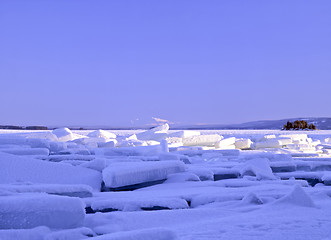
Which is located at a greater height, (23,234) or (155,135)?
(23,234)

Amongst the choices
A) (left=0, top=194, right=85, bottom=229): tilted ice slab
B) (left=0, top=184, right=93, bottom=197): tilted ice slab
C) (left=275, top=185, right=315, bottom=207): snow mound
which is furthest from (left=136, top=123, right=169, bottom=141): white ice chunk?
(left=0, top=194, right=85, bottom=229): tilted ice slab

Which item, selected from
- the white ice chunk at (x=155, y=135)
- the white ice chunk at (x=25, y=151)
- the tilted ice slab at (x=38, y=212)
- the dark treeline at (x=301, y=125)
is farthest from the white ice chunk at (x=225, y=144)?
the dark treeline at (x=301, y=125)

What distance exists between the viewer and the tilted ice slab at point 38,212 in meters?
1.42

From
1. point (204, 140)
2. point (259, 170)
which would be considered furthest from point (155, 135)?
point (259, 170)

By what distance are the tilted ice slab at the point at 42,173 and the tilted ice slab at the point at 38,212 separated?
1.30 meters

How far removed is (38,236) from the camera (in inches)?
52.8

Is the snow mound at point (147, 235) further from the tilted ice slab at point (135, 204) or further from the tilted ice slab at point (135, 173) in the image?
the tilted ice slab at point (135, 173)

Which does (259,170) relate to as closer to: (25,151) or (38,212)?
(38,212)

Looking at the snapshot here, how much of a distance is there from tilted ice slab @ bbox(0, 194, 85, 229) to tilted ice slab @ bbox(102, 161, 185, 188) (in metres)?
1.20

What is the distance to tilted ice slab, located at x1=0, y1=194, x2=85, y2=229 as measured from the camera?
4.67 feet

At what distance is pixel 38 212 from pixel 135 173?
1.40 metres

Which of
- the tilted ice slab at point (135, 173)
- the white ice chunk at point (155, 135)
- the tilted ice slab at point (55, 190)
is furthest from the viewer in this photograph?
the white ice chunk at point (155, 135)

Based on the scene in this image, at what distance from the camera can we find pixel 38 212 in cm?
143

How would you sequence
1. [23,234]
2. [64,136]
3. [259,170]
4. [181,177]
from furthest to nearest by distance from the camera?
[64,136], [259,170], [181,177], [23,234]
